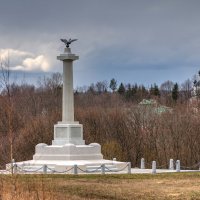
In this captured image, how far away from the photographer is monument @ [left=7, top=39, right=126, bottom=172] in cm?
3550

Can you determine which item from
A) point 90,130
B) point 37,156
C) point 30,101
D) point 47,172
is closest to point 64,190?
point 47,172

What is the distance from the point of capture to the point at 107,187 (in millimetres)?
24969

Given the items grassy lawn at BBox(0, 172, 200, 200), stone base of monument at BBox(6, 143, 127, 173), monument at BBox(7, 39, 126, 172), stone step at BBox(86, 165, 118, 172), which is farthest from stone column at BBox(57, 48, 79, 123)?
grassy lawn at BBox(0, 172, 200, 200)

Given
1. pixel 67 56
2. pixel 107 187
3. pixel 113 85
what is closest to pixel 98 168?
pixel 67 56

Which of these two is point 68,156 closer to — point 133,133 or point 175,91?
point 133,133

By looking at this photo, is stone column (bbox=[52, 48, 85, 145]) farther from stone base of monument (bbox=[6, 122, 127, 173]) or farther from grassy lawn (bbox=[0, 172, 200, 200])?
grassy lawn (bbox=[0, 172, 200, 200])

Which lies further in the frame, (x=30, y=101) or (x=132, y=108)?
(x=30, y=101)

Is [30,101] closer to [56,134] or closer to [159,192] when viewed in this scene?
[56,134]

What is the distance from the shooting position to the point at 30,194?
55.0ft

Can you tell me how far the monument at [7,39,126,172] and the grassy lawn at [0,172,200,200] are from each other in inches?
195

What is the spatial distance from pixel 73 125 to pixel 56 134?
132cm

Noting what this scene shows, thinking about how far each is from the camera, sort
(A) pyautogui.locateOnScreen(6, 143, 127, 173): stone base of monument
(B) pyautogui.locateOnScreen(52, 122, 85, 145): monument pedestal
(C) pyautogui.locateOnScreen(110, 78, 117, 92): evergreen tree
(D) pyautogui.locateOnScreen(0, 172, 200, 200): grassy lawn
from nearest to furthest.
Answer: (D) pyautogui.locateOnScreen(0, 172, 200, 200): grassy lawn, (A) pyautogui.locateOnScreen(6, 143, 127, 173): stone base of monument, (B) pyautogui.locateOnScreen(52, 122, 85, 145): monument pedestal, (C) pyautogui.locateOnScreen(110, 78, 117, 92): evergreen tree

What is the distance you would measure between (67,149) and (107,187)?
1173 centimetres

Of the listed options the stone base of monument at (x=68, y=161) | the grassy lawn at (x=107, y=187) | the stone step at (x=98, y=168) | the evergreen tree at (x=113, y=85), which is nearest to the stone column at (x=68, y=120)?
the stone base of monument at (x=68, y=161)
